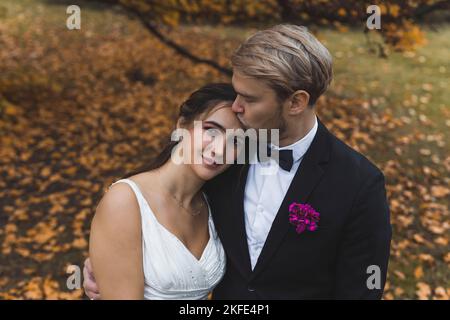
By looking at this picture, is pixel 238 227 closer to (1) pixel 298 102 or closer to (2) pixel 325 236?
(2) pixel 325 236

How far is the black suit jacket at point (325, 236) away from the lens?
8.57ft

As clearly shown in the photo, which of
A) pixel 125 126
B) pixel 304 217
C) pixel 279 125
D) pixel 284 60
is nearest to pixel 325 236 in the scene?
pixel 304 217

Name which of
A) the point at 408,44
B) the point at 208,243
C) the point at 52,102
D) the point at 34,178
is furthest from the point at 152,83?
the point at 208,243

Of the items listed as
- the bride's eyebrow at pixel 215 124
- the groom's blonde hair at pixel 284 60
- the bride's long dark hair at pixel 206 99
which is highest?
the groom's blonde hair at pixel 284 60

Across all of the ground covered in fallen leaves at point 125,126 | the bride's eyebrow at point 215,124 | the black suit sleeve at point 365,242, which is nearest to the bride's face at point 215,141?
the bride's eyebrow at point 215,124

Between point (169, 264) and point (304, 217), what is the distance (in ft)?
2.53

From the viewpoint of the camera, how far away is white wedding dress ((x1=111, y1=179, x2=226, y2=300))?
2.73 meters

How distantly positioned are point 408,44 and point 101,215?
4.01 metres

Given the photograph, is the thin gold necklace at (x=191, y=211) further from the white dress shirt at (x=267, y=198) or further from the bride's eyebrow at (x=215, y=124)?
the bride's eyebrow at (x=215, y=124)

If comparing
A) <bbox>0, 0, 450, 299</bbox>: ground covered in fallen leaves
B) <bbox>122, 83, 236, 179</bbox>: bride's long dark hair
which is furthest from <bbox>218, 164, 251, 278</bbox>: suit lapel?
<bbox>0, 0, 450, 299</bbox>: ground covered in fallen leaves

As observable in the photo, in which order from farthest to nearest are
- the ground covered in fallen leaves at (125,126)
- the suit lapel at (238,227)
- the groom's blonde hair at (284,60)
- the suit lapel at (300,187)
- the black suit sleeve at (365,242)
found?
the ground covered in fallen leaves at (125,126), the suit lapel at (238,227), the suit lapel at (300,187), the black suit sleeve at (365,242), the groom's blonde hair at (284,60)

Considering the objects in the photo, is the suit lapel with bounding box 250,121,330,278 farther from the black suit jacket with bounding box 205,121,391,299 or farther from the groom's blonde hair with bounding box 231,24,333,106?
Result: the groom's blonde hair with bounding box 231,24,333,106

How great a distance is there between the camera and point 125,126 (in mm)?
8680
